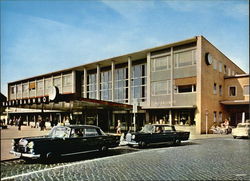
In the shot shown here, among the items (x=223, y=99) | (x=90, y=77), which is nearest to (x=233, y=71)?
(x=223, y=99)

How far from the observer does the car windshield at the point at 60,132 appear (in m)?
11.0

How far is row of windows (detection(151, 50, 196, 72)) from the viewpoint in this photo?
2870 centimetres

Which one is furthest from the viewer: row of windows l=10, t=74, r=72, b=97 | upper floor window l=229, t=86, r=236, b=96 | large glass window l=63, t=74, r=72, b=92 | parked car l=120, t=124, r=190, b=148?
row of windows l=10, t=74, r=72, b=97

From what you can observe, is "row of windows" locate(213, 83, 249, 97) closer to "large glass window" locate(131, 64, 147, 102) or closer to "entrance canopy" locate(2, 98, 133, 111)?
"large glass window" locate(131, 64, 147, 102)

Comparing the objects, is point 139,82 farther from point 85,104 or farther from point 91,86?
point 85,104

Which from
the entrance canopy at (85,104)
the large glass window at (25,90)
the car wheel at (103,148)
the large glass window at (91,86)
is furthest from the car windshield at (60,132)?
the large glass window at (25,90)

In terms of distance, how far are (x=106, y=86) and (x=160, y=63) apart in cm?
1016

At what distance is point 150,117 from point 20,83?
115 ft

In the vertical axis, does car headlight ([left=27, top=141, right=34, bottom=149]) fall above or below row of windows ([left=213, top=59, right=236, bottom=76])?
below

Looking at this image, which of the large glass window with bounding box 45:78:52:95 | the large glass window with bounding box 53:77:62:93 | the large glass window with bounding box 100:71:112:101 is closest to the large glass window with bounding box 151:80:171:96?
the large glass window with bounding box 100:71:112:101

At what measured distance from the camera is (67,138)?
10.8m

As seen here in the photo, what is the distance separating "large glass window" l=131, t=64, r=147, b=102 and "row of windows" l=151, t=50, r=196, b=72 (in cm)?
226

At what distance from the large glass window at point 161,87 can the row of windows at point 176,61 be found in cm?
158

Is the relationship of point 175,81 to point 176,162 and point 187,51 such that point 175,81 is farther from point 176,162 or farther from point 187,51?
point 176,162
